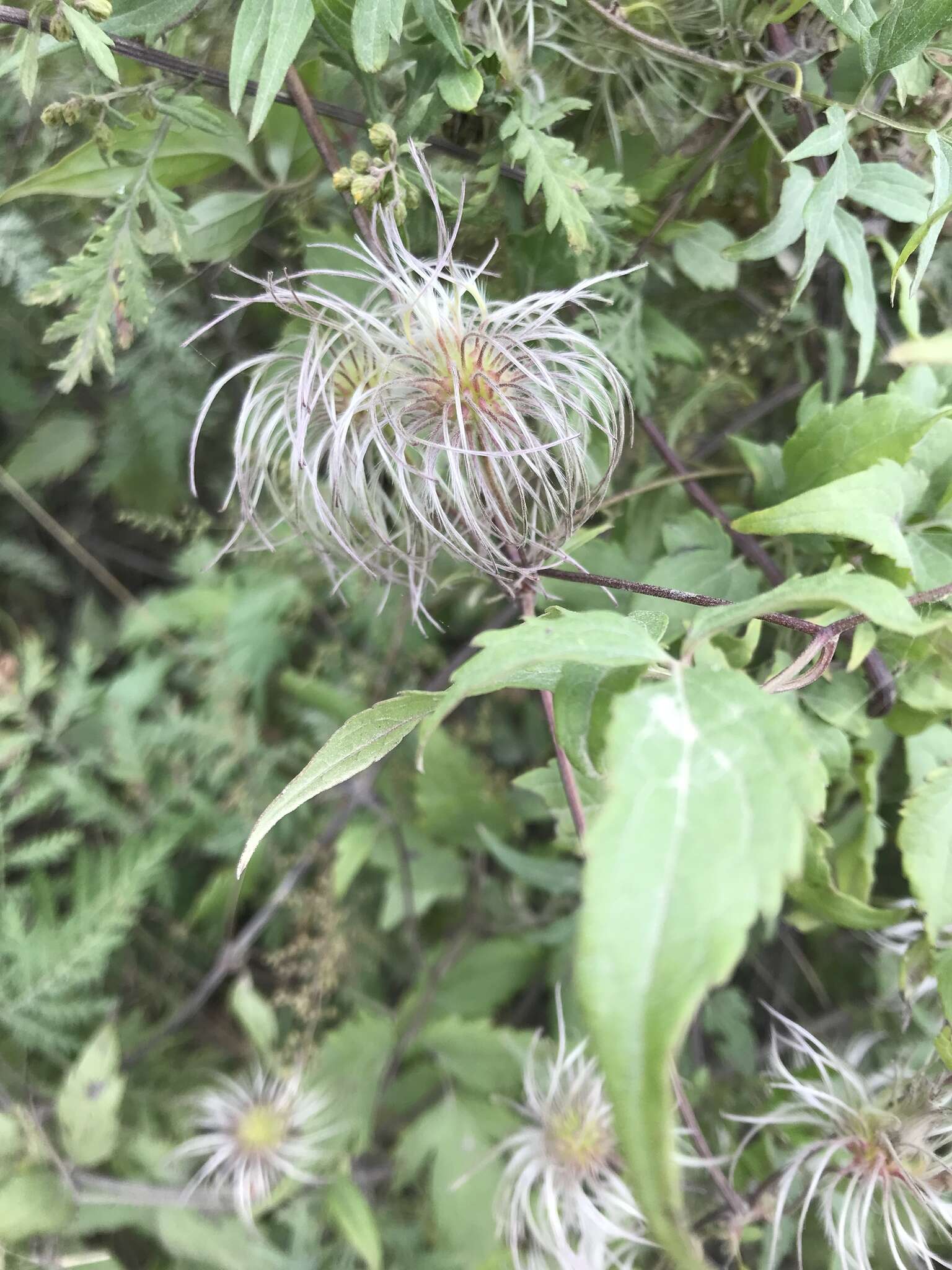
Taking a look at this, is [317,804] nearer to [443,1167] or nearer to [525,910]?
[525,910]

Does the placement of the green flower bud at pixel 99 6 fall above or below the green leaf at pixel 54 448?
above

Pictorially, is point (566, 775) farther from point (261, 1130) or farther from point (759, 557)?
point (261, 1130)


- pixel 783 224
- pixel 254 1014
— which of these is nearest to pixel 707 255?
pixel 783 224

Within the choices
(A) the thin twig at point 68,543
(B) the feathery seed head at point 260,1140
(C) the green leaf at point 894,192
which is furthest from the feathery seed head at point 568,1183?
(A) the thin twig at point 68,543

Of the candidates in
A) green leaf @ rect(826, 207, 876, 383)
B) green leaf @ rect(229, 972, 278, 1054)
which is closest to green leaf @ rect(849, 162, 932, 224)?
green leaf @ rect(826, 207, 876, 383)

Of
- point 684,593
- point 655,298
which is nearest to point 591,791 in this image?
point 684,593

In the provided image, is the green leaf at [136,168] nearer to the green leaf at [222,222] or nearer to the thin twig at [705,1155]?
the green leaf at [222,222]
